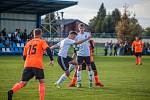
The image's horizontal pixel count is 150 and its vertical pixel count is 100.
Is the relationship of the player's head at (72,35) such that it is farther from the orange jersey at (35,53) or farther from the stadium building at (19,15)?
the stadium building at (19,15)

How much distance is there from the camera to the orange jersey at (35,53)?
1226 cm

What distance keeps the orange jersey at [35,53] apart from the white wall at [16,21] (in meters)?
45.4

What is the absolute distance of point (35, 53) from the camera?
485 inches

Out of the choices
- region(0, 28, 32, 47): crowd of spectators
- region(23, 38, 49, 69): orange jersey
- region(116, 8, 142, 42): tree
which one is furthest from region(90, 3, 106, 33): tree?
region(23, 38, 49, 69): orange jersey

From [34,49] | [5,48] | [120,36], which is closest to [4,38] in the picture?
[5,48]

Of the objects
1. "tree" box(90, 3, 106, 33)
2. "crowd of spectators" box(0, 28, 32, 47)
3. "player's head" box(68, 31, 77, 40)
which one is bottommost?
"crowd of spectators" box(0, 28, 32, 47)

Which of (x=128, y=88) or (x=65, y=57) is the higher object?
(x=65, y=57)

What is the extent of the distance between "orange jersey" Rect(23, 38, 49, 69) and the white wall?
149 ft

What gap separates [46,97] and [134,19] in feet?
243

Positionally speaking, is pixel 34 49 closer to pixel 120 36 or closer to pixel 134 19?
pixel 120 36

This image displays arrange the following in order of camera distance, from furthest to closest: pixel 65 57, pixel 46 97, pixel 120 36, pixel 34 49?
pixel 120 36 < pixel 65 57 < pixel 46 97 < pixel 34 49

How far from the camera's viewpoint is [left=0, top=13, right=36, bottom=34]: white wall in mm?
57469

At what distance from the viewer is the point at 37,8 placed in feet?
188

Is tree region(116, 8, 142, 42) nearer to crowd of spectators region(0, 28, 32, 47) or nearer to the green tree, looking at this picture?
crowd of spectators region(0, 28, 32, 47)
